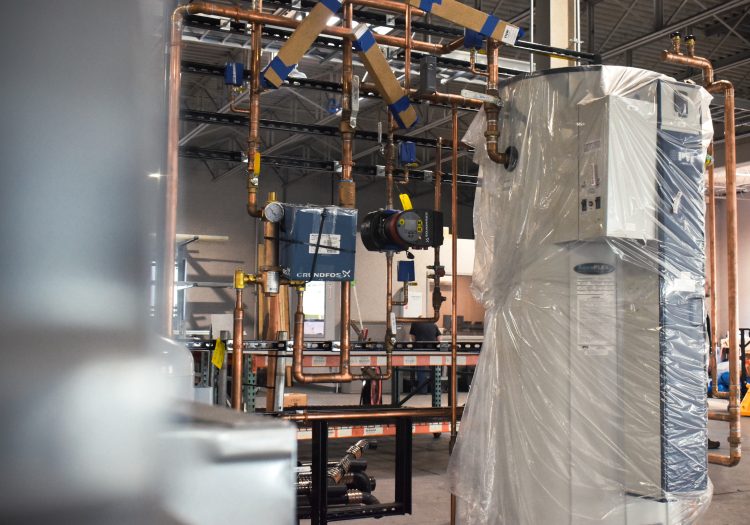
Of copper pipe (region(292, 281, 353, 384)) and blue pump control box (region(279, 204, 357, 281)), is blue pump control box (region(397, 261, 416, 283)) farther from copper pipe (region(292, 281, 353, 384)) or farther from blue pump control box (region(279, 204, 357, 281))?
blue pump control box (region(279, 204, 357, 281))

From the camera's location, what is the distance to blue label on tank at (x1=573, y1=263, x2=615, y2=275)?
2.92 m

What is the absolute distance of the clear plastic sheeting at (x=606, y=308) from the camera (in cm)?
288

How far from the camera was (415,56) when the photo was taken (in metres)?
4.58

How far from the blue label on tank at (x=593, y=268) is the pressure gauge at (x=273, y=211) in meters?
1.26

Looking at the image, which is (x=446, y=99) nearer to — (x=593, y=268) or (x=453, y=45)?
(x=453, y=45)

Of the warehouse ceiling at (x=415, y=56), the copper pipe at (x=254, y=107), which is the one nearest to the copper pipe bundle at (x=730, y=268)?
the warehouse ceiling at (x=415, y=56)

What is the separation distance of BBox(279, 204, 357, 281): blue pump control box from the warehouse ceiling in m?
1.06

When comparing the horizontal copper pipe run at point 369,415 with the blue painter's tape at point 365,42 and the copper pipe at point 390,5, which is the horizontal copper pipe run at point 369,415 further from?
the copper pipe at point 390,5

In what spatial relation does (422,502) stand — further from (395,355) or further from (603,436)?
(603,436)

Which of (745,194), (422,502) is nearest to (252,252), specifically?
(745,194)

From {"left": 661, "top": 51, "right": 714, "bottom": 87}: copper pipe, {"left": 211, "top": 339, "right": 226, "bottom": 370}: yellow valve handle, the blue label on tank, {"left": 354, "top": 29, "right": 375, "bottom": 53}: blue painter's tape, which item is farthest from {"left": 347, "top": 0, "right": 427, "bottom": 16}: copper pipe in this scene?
{"left": 211, "top": 339, "right": 226, "bottom": 370}: yellow valve handle

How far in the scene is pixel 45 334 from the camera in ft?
1.35

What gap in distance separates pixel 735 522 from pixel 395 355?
96.7 inches

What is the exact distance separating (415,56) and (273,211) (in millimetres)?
1809
